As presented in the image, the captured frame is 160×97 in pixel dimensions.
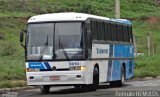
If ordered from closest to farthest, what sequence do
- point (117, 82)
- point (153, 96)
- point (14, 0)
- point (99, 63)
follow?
point (153, 96) → point (99, 63) → point (117, 82) → point (14, 0)

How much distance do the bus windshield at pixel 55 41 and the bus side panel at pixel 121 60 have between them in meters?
4.63

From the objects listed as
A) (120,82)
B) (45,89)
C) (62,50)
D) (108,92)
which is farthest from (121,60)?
(62,50)

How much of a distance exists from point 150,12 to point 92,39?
64.9 m

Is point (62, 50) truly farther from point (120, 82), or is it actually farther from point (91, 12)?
point (91, 12)

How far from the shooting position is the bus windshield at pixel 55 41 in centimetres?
2361

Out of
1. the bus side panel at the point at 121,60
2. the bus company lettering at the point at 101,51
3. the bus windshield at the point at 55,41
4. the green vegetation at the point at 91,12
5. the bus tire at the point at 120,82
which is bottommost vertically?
the green vegetation at the point at 91,12

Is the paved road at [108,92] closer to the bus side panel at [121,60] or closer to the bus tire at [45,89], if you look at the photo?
the bus tire at [45,89]

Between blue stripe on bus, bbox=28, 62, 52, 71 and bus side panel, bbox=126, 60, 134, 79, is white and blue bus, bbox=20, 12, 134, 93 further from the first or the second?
bus side panel, bbox=126, 60, 134, 79

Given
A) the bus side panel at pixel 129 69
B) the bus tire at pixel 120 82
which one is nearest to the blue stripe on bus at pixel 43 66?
the bus tire at pixel 120 82

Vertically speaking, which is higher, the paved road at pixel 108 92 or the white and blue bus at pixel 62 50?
the white and blue bus at pixel 62 50

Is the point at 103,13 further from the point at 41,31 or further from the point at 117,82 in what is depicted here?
the point at 41,31

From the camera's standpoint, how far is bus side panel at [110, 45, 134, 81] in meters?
28.3

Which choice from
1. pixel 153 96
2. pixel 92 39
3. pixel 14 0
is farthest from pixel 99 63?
pixel 14 0

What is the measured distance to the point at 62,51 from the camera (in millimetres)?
23578
